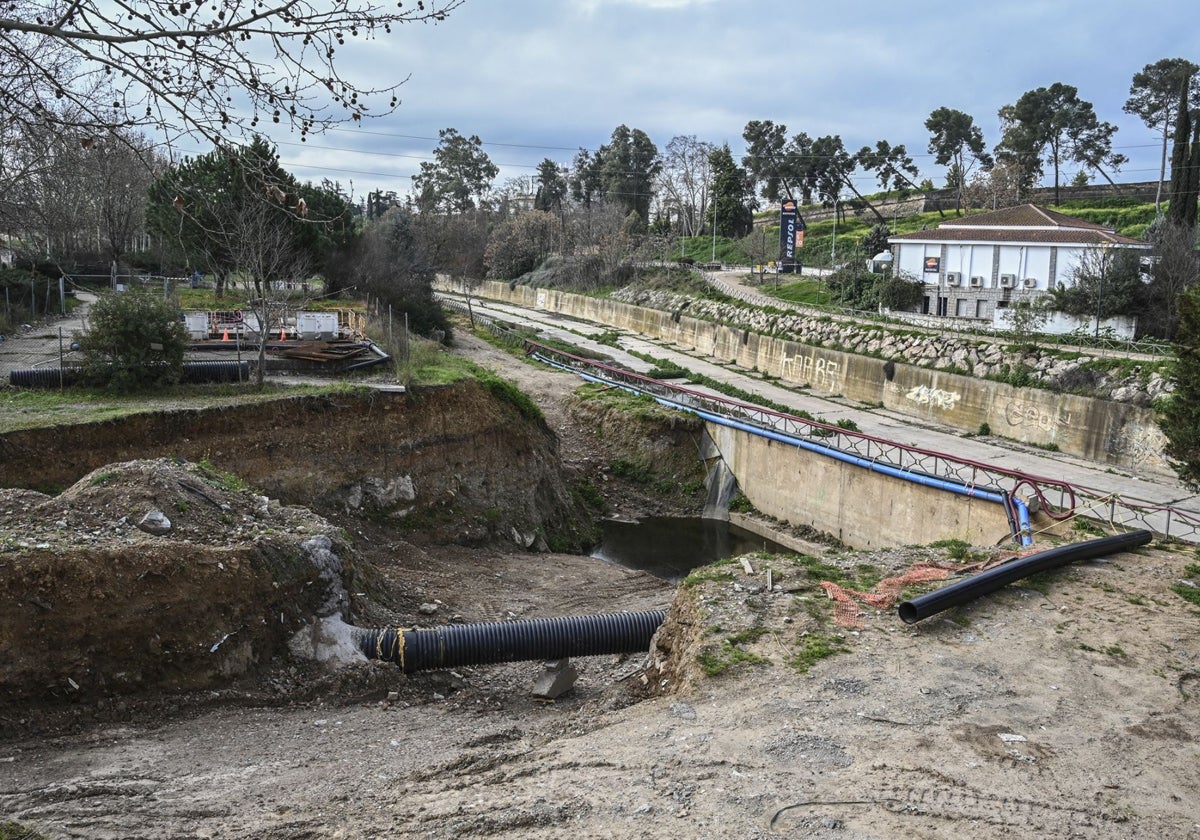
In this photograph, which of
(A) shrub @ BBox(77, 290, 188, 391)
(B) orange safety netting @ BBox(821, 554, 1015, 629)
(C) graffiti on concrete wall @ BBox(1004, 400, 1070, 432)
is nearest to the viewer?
(B) orange safety netting @ BBox(821, 554, 1015, 629)

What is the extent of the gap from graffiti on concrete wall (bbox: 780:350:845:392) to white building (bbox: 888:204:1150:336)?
7297mm

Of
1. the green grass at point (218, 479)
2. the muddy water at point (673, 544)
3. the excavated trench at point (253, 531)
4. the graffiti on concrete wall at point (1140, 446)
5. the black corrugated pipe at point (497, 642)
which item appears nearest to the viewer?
the excavated trench at point (253, 531)

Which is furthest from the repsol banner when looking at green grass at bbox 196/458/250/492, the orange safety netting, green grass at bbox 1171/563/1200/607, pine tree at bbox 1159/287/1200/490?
green grass at bbox 196/458/250/492

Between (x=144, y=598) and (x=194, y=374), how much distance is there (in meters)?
14.9

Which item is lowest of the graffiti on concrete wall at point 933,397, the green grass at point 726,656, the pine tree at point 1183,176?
the green grass at point 726,656

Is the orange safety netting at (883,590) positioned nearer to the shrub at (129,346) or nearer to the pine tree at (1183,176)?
the shrub at (129,346)

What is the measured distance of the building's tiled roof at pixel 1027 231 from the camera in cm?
4425

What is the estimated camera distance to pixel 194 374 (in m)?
25.3

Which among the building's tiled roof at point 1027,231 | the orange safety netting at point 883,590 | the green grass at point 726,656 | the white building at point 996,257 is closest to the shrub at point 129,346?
the green grass at point 726,656

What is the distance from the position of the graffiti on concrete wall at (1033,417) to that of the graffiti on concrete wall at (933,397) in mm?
2638

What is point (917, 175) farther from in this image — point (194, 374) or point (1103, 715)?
point (1103, 715)

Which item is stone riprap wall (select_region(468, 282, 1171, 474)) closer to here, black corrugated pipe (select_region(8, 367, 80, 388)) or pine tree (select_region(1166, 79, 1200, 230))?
pine tree (select_region(1166, 79, 1200, 230))

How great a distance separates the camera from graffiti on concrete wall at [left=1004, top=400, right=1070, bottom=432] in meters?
32.4

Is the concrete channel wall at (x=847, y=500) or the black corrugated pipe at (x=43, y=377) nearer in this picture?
the black corrugated pipe at (x=43, y=377)
